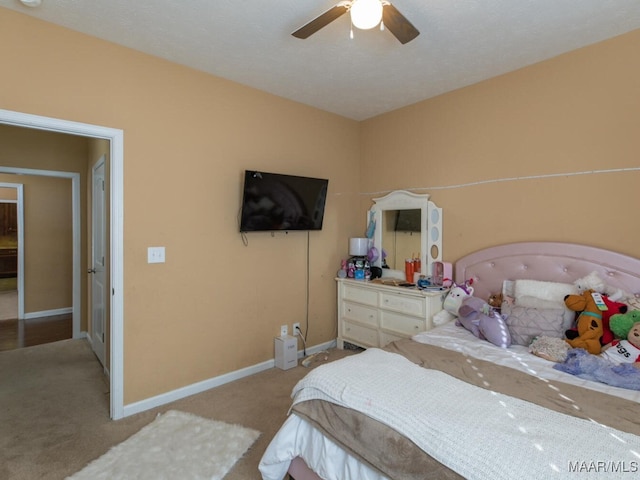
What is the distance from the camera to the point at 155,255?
2678 mm

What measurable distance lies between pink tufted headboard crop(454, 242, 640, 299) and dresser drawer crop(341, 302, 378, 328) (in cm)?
91

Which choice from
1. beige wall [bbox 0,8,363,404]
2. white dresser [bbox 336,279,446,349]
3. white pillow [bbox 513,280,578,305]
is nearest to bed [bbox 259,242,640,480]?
white pillow [bbox 513,280,578,305]

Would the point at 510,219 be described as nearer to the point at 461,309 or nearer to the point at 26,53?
the point at 461,309

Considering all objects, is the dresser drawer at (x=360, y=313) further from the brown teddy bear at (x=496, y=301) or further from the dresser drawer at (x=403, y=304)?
the brown teddy bear at (x=496, y=301)

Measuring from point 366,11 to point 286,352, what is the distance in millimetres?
2806

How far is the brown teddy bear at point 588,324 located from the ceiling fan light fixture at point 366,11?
214 centimetres

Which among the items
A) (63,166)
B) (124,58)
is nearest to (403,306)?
(124,58)

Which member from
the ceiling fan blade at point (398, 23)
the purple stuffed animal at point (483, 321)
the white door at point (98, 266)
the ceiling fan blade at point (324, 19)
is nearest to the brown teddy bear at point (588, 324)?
the purple stuffed animal at point (483, 321)

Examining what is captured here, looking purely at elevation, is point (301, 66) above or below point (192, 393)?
above

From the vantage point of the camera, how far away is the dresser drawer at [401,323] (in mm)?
→ 3131

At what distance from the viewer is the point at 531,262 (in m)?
2.71

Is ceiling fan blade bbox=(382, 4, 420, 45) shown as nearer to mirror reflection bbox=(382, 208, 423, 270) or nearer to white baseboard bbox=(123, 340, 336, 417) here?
mirror reflection bbox=(382, 208, 423, 270)

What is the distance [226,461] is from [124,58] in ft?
9.19

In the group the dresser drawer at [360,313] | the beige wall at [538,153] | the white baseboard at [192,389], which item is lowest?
the white baseboard at [192,389]
